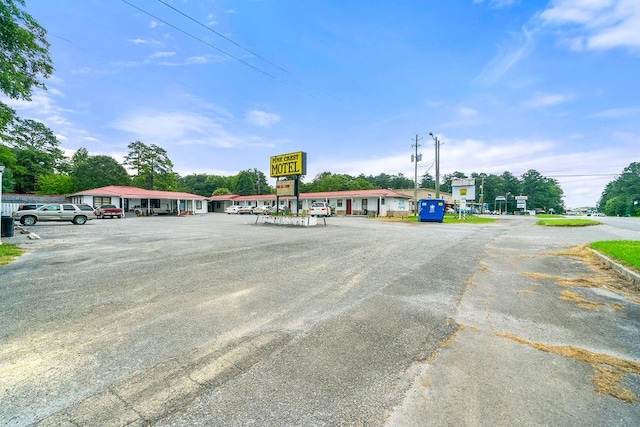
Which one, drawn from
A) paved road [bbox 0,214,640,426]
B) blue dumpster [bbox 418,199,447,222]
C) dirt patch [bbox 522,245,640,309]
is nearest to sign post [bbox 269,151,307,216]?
blue dumpster [bbox 418,199,447,222]

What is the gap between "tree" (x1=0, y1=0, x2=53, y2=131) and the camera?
1010 centimetres

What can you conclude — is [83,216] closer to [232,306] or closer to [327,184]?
[232,306]

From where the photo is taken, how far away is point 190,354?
118 inches

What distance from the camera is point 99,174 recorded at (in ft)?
159

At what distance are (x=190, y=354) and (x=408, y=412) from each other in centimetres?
223

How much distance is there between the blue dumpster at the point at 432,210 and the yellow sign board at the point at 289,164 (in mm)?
12628

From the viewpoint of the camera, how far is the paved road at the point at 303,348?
2193mm

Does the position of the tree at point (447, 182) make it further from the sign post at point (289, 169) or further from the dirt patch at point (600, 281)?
the dirt patch at point (600, 281)

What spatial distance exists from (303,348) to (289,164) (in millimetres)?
18906

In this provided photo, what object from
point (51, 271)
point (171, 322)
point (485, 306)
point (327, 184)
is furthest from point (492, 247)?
point (327, 184)

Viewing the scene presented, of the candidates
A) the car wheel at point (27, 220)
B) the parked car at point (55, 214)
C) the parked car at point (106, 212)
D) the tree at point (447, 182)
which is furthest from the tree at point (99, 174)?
the tree at point (447, 182)

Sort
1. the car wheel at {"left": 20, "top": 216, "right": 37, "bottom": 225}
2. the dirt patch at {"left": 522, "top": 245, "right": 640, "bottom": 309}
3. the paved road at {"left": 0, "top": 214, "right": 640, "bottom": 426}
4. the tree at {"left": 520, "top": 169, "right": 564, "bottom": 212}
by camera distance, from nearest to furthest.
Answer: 1. the paved road at {"left": 0, "top": 214, "right": 640, "bottom": 426}
2. the dirt patch at {"left": 522, "top": 245, "right": 640, "bottom": 309}
3. the car wheel at {"left": 20, "top": 216, "right": 37, "bottom": 225}
4. the tree at {"left": 520, "top": 169, "right": 564, "bottom": 212}

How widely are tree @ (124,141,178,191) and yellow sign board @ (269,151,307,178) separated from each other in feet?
142

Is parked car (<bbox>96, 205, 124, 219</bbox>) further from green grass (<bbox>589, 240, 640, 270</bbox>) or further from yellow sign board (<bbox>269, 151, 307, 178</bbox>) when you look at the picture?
green grass (<bbox>589, 240, 640, 270</bbox>)
